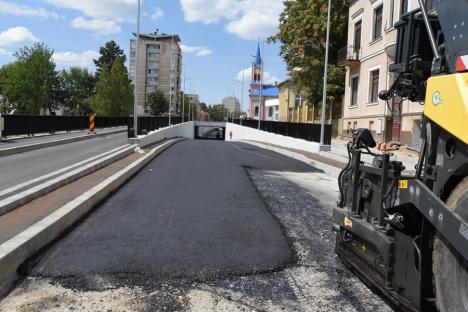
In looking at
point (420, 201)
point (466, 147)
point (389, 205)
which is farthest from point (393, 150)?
point (466, 147)

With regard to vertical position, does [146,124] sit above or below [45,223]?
above

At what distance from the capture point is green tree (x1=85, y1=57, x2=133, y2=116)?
283 ft

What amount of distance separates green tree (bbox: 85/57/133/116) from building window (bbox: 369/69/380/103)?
60.5 metres

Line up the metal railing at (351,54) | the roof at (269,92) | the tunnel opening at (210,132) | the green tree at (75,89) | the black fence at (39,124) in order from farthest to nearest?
1. the roof at (269,92)
2. the green tree at (75,89)
3. the tunnel opening at (210,132)
4. the metal railing at (351,54)
5. the black fence at (39,124)

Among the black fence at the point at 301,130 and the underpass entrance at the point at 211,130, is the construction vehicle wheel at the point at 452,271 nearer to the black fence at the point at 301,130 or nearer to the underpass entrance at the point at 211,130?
the black fence at the point at 301,130

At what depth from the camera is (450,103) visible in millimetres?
3436

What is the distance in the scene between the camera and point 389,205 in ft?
14.2

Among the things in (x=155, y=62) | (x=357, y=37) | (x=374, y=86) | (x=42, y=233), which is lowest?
(x=42, y=233)

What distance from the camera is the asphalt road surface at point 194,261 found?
4.82 m

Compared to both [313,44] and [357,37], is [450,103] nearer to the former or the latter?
[357,37]

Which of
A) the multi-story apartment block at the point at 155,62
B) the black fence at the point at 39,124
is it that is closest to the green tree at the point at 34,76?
the black fence at the point at 39,124

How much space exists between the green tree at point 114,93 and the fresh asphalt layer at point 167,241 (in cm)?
7781

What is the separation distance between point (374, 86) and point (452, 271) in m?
30.5

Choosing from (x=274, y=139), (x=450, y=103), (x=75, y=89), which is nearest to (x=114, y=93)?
(x=75, y=89)
